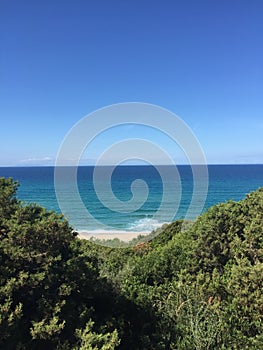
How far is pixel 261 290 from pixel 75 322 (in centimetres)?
398

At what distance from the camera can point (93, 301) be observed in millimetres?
7488

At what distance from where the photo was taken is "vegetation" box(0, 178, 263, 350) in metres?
5.66

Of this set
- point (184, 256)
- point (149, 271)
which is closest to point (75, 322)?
point (149, 271)

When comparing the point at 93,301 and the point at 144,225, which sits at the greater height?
the point at 93,301

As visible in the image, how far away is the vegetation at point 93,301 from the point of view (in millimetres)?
5656

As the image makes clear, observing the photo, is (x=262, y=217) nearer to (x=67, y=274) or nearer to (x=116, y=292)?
(x=116, y=292)

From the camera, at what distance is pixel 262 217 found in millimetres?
9789

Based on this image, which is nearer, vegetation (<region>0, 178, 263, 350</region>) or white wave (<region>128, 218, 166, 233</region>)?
vegetation (<region>0, 178, 263, 350</region>)

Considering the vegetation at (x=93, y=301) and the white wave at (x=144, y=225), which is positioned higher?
the vegetation at (x=93, y=301)

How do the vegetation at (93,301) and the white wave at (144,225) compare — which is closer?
the vegetation at (93,301)

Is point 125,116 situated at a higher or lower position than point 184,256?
higher

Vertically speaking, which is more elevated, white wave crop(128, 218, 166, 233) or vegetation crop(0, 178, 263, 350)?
vegetation crop(0, 178, 263, 350)

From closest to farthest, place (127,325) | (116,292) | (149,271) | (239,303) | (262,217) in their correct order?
(239,303)
(127,325)
(116,292)
(262,217)
(149,271)

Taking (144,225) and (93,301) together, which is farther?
(144,225)
